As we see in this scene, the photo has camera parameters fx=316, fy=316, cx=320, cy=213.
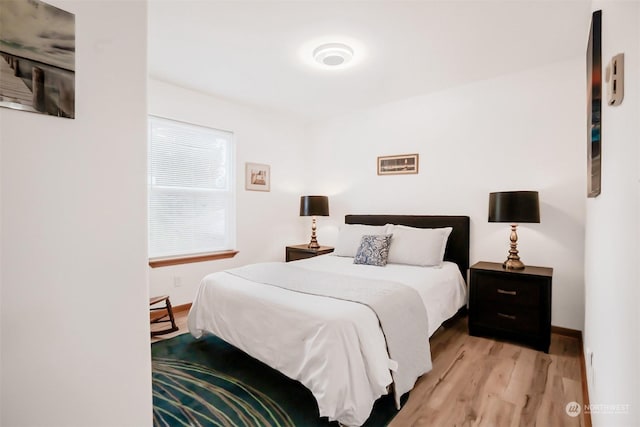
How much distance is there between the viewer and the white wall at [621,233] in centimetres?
81

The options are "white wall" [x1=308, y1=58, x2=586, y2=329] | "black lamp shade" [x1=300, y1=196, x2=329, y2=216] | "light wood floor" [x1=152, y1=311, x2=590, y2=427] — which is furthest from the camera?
"black lamp shade" [x1=300, y1=196, x2=329, y2=216]

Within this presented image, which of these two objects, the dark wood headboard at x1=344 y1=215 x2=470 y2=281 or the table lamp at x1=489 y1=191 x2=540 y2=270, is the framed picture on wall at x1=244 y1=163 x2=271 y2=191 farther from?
the table lamp at x1=489 y1=191 x2=540 y2=270

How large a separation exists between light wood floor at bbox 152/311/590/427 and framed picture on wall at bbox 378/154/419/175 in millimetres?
1919

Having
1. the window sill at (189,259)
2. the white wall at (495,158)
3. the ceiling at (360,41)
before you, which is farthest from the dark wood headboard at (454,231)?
the window sill at (189,259)

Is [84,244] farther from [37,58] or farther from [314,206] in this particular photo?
[314,206]

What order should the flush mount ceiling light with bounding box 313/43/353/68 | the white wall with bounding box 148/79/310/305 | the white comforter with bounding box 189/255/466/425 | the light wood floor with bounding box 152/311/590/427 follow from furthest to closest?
the white wall with bounding box 148/79/310/305 → the flush mount ceiling light with bounding box 313/43/353/68 → the light wood floor with bounding box 152/311/590/427 → the white comforter with bounding box 189/255/466/425

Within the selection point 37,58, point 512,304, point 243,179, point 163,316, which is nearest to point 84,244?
point 37,58

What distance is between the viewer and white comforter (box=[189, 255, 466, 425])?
1.58 metres

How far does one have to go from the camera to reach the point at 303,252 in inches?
162

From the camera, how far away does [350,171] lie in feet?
14.3

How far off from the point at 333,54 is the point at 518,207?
2.02 m

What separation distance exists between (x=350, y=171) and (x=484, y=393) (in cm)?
300

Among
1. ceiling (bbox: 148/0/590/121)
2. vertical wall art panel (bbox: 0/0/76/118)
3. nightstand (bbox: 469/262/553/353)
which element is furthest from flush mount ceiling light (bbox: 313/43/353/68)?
nightstand (bbox: 469/262/553/353)

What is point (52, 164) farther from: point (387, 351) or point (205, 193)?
point (205, 193)
